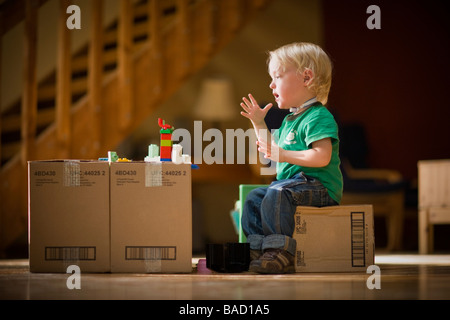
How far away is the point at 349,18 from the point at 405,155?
115 cm

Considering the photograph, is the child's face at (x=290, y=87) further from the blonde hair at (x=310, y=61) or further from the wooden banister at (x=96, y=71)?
the wooden banister at (x=96, y=71)

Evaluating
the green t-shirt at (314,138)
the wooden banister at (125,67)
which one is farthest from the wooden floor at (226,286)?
the wooden banister at (125,67)

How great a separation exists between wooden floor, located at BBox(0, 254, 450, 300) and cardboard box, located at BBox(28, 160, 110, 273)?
85mm

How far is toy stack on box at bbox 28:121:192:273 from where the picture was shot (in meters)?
1.91

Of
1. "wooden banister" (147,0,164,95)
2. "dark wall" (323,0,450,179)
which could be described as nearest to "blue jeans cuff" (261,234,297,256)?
"wooden banister" (147,0,164,95)

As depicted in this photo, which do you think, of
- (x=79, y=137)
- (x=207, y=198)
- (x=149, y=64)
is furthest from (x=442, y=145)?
(x=79, y=137)

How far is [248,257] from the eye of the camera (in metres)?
1.98

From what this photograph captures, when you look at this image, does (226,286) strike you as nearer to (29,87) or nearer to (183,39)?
(29,87)

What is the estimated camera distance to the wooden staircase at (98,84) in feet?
11.9

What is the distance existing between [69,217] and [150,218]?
244mm

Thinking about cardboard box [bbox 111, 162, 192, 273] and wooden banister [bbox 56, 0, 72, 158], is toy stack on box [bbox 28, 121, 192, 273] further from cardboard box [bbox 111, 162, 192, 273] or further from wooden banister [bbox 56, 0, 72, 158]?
wooden banister [bbox 56, 0, 72, 158]

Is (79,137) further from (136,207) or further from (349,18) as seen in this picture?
(349,18)
